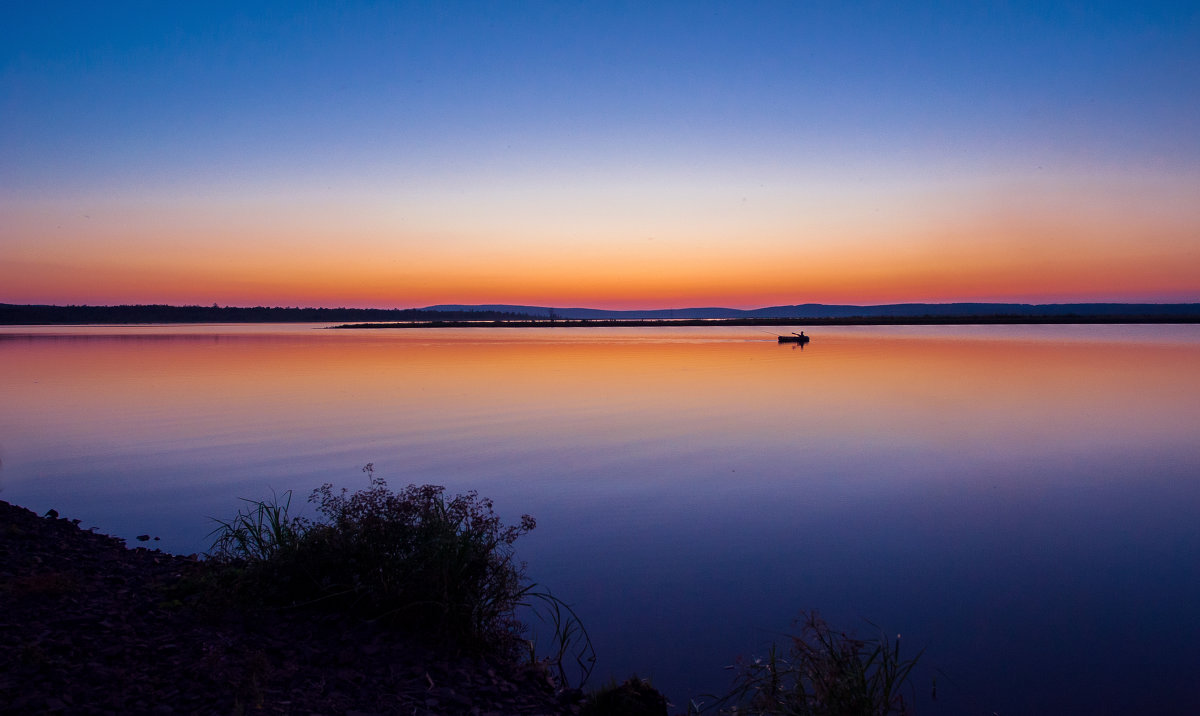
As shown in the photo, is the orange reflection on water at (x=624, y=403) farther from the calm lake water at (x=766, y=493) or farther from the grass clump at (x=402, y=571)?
the grass clump at (x=402, y=571)

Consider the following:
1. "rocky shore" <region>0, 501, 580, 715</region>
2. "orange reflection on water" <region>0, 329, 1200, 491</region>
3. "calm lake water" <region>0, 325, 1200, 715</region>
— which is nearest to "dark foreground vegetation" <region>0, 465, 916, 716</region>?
"rocky shore" <region>0, 501, 580, 715</region>

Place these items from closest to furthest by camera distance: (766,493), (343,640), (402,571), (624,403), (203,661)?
(203,661), (343,640), (402,571), (766,493), (624,403)

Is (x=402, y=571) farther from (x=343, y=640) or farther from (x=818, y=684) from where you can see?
(x=818, y=684)

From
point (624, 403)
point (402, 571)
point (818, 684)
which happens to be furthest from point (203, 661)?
point (624, 403)

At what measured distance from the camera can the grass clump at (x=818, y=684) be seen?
4.26m

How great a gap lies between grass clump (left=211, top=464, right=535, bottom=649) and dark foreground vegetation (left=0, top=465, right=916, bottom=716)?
1 cm

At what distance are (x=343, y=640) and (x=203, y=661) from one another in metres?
0.89

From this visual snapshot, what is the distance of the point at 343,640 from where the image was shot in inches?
193

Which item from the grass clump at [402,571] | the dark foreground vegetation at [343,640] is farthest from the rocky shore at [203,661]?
the grass clump at [402,571]

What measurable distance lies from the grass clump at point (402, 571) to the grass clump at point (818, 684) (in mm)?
1760

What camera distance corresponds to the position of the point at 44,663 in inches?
156

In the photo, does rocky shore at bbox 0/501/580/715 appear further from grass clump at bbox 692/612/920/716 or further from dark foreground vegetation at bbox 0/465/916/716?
grass clump at bbox 692/612/920/716

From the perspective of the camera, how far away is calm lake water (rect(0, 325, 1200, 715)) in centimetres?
555

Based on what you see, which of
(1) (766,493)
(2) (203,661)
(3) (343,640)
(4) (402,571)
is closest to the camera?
(2) (203,661)
